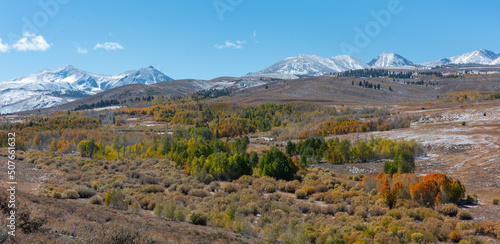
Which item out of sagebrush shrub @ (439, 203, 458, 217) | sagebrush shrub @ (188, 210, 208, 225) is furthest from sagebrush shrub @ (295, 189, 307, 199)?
sagebrush shrub @ (188, 210, 208, 225)

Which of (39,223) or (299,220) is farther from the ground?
(39,223)

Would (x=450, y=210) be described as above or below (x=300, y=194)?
above

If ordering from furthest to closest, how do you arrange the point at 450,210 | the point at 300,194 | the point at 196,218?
the point at 300,194 → the point at 450,210 → the point at 196,218

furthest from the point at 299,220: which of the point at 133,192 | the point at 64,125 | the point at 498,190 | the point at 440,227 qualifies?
the point at 64,125

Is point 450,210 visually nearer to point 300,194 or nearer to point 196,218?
point 300,194

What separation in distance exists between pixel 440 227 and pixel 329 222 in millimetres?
6901

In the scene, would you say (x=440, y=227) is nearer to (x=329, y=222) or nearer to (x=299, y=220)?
(x=329, y=222)

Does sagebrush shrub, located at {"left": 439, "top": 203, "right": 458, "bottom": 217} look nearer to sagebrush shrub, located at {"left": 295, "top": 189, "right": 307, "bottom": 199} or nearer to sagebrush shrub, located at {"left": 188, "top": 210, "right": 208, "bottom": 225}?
sagebrush shrub, located at {"left": 295, "top": 189, "right": 307, "bottom": 199}

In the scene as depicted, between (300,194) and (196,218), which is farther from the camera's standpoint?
(300,194)

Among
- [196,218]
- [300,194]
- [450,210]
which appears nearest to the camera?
[196,218]

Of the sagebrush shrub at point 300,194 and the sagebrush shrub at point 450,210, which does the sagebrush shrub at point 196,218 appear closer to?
the sagebrush shrub at point 300,194

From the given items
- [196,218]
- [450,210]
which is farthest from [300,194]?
[196,218]

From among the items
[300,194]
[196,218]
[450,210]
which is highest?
[196,218]

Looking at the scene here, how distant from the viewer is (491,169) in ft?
123
